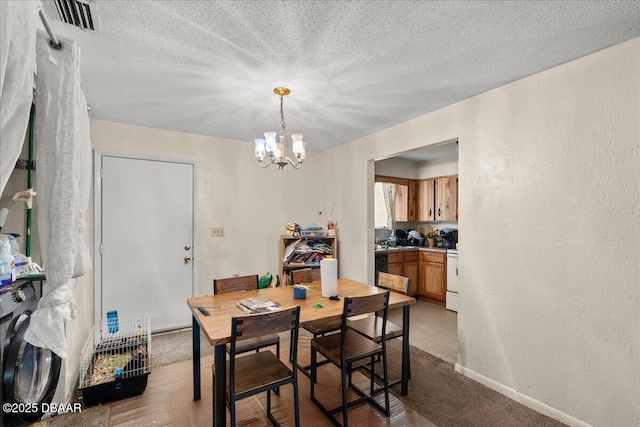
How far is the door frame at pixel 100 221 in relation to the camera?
3.17 meters

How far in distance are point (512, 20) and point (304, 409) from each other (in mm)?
2635

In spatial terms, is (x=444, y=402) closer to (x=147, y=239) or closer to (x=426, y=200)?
(x=147, y=239)

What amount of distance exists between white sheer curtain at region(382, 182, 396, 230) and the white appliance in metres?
1.34

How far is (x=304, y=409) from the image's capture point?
212 centimetres

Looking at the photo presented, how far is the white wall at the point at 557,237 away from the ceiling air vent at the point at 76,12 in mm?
2556

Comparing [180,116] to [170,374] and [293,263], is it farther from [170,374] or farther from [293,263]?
[170,374]

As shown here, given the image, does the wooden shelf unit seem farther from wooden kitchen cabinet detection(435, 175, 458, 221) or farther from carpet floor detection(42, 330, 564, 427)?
wooden kitchen cabinet detection(435, 175, 458, 221)

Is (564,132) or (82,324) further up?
(564,132)

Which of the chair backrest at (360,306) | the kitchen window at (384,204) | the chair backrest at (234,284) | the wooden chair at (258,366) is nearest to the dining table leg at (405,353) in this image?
the chair backrest at (360,306)

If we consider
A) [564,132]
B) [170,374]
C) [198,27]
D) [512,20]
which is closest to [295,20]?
[198,27]

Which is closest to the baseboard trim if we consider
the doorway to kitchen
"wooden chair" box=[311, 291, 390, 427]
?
"wooden chair" box=[311, 291, 390, 427]

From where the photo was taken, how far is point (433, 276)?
14.9 feet

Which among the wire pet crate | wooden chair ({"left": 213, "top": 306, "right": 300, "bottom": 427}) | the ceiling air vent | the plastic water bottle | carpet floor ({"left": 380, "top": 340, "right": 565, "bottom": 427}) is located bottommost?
carpet floor ({"left": 380, "top": 340, "right": 565, "bottom": 427})

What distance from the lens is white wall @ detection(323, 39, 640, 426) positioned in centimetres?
176
